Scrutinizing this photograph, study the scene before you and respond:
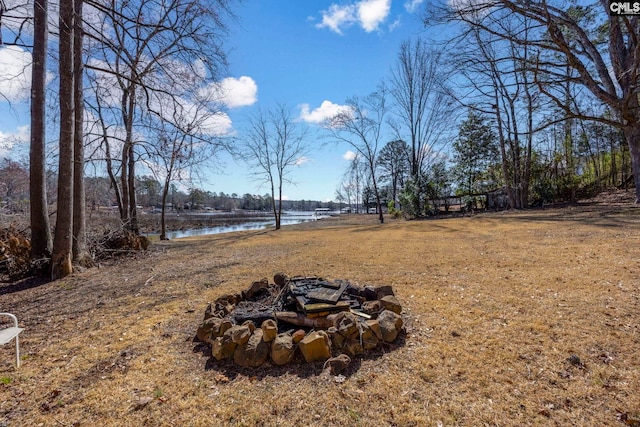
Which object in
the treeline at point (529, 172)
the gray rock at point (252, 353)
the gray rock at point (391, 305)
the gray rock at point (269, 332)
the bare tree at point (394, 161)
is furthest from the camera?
the bare tree at point (394, 161)

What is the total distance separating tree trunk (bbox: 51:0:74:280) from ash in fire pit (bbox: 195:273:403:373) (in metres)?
4.13

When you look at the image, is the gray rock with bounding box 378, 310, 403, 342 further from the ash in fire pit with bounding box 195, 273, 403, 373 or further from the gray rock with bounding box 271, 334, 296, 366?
the gray rock with bounding box 271, 334, 296, 366

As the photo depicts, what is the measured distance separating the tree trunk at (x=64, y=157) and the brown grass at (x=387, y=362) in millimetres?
613

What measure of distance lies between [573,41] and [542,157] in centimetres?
1261

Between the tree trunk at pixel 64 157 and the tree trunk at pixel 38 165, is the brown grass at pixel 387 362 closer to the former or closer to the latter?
the tree trunk at pixel 64 157

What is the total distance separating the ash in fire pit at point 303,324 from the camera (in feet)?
8.18

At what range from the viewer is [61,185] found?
206 inches

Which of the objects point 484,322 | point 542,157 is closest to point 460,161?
point 542,157

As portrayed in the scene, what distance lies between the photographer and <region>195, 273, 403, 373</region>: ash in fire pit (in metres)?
2.49

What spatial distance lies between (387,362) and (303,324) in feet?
3.09

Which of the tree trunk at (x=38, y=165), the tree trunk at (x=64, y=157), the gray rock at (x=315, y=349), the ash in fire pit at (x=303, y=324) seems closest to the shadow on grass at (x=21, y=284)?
the tree trunk at (x=64, y=157)

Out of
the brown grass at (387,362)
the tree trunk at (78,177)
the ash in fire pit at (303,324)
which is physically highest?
the tree trunk at (78,177)

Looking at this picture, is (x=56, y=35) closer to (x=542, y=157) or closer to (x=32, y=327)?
(x=32, y=327)

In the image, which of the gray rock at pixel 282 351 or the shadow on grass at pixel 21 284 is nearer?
the gray rock at pixel 282 351
